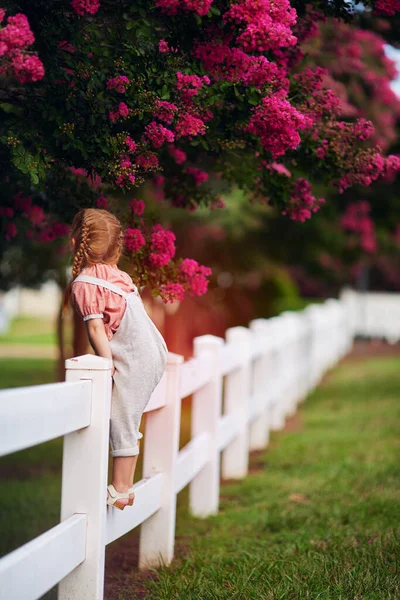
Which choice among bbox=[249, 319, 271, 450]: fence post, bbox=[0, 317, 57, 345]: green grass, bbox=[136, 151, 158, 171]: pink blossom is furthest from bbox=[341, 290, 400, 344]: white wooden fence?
bbox=[136, 151, 158, 171]: pink blossom

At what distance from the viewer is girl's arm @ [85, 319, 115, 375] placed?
3.65m

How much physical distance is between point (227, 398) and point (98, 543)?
406cm

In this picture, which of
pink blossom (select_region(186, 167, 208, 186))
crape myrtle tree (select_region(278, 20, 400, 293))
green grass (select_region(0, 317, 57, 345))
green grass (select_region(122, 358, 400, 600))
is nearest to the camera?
green grass (select_region(122, 358, 400, 600))

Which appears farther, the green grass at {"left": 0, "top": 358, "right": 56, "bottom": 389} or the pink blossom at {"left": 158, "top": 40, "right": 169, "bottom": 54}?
the green grass at {"left": 0, "top": 358, "right": 56, "bottom": 389}

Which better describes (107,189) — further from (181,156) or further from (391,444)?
(391,444)

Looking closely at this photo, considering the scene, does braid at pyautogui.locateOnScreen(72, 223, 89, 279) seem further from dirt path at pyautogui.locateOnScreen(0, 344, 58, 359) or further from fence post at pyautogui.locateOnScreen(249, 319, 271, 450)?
dirt path at pyautogui.locateOnScreen(0, 344, 58, 359)

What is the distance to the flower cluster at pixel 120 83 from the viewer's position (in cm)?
362

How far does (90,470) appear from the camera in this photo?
138 inches

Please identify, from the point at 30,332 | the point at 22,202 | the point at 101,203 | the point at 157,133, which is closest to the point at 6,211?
the point at 22,202

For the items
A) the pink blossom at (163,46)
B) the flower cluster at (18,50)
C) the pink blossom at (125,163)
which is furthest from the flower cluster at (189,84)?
the flower cluster at (18,50)

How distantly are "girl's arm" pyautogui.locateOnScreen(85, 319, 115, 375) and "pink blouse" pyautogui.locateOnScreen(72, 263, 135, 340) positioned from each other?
26 mm

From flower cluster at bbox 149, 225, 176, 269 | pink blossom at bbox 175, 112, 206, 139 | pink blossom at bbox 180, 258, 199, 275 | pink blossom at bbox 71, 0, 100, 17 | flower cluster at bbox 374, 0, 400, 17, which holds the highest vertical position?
flower cluster at bbox 374, 0, 400, 17

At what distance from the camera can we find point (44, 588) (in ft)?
10.2

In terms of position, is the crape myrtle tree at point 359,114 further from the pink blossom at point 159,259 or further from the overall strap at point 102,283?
the overall strap at point 102,283
